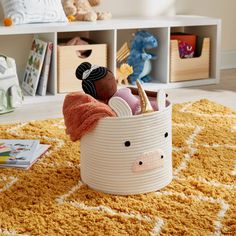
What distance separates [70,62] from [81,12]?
0.37 meters

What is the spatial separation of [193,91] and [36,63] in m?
0.92

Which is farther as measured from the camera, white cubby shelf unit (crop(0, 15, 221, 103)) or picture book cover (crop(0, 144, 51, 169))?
white cubby shelf unit (crop(0, 15, 221, 103))

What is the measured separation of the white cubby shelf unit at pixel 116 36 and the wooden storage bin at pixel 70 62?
3 cm

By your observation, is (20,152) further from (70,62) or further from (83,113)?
(70,62)

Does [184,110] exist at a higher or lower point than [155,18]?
lower

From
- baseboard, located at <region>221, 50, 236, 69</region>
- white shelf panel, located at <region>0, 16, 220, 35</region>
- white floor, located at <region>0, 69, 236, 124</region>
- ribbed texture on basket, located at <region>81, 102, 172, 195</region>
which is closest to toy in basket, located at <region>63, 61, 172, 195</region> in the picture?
ribbed texture on basket, located at <region>81, 102, 172, 195</region>

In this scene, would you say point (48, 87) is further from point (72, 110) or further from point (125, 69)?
point (72, 110)

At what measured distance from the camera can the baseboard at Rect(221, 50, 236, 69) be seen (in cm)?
411

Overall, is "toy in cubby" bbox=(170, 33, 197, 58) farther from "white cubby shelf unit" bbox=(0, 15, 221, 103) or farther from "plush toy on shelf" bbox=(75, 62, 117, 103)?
"plush toy on shelf" bbox=(75, 62, 117, 103)

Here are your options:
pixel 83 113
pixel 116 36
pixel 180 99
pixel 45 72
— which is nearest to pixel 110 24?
pixel 116 36

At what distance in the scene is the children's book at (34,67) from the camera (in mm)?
3080

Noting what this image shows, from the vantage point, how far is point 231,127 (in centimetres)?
260

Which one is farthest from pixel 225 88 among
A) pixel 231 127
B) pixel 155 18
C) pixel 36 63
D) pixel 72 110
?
pixel 72 110

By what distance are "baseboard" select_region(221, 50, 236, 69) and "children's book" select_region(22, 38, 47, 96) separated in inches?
58.1
